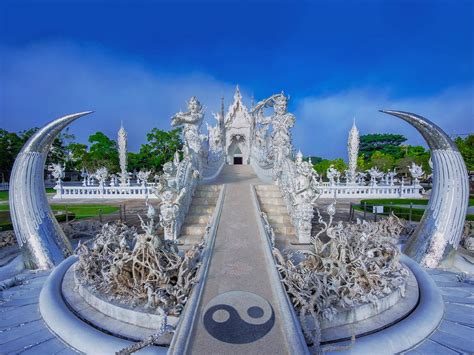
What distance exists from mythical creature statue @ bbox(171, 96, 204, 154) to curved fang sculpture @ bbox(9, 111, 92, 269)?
459 centimetres

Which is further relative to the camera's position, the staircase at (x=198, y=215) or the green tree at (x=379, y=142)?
the green tree at (x=379, y=142)

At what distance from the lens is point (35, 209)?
6566mm

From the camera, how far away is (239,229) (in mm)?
5867

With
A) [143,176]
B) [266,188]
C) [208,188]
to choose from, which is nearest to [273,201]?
[266,188]

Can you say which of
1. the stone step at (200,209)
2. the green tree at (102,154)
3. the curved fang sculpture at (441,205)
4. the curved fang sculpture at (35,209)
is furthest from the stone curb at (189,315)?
the green tree at (102,154)

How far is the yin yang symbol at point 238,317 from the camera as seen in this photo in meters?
2.97

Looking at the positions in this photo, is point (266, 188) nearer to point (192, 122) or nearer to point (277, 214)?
point (277, 214)

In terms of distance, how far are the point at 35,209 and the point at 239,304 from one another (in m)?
5.82

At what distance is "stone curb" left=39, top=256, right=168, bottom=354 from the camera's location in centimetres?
323

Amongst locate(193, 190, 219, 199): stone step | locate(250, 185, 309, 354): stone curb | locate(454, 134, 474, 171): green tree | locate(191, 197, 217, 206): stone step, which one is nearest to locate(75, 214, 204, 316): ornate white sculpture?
locate(250, 185, 309, 354): stone curb

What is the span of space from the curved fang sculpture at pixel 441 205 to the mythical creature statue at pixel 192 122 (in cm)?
759

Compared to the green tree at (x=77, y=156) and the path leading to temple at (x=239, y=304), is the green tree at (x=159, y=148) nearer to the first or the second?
the green tree at (x=77, y=156)

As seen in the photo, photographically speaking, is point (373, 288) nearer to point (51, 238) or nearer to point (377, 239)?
point (377, 239)

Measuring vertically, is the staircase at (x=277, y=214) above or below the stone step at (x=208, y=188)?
below
